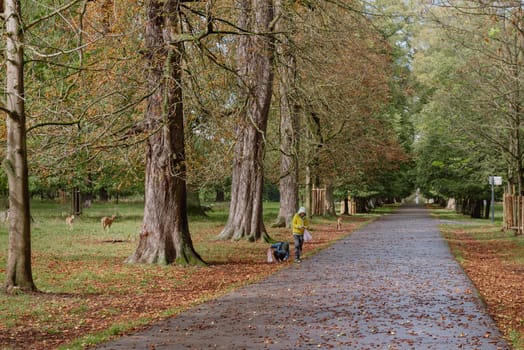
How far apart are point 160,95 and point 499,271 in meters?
9.04

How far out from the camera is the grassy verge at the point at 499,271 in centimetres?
1026

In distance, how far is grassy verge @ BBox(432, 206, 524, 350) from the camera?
10.3m

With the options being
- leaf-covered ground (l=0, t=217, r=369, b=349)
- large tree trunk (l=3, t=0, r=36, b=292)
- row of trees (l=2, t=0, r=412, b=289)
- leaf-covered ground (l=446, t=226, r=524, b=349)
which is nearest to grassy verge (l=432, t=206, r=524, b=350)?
leaf-covered ground (l=446, t=226, r=524, b=349)

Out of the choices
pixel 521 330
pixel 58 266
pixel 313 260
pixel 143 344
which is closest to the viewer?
pixel 143 344

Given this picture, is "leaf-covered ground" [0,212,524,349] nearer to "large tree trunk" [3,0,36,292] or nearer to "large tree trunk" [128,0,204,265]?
"large tree trunk" [3,0,36,292]

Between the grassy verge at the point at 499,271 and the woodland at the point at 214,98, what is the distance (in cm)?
361

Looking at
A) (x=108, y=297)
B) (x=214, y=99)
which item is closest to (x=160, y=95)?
(x=214, y=99)

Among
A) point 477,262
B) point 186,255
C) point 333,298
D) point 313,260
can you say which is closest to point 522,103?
point 477,262

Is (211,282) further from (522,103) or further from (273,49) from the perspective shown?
(522,103)

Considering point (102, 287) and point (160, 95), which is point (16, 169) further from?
point (160, 95)

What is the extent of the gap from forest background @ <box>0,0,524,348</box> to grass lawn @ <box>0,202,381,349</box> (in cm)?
103

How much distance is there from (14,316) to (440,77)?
125ft

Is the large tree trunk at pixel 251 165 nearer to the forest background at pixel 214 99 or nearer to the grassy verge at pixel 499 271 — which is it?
the forest background at pixel 214 99

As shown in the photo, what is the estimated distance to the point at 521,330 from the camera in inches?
372
